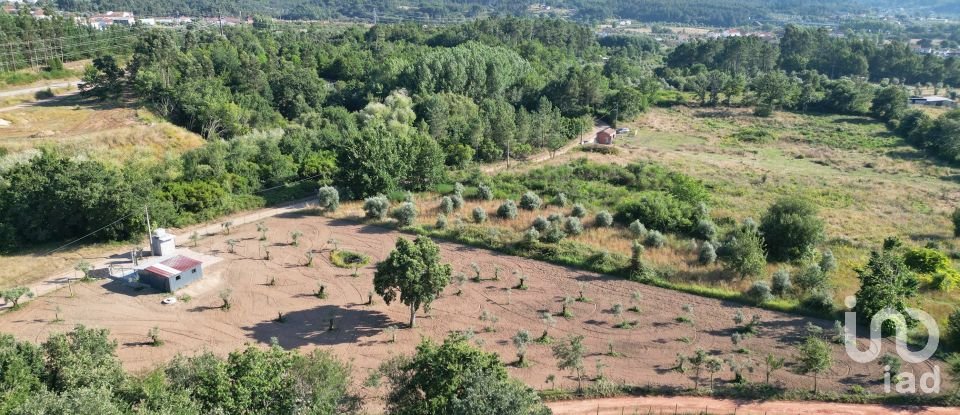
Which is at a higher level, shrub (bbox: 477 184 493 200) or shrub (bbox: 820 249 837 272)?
shrub (bbox: 477 184 493 200)

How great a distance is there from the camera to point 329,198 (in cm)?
4428

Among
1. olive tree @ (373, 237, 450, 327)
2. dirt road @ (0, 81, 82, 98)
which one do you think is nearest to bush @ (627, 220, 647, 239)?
olive tree @ (373, 237, 450, 327)

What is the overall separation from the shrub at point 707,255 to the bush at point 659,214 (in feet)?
17.1

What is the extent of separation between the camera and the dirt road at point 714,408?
23859 mm

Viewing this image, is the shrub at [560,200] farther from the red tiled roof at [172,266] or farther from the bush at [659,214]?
the red tiled roof at [172,266]

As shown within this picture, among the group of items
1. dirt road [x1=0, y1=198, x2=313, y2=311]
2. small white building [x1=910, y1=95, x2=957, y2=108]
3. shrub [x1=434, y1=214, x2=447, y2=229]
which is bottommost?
small white building [x1=910, y1=95, x2=957, y2=108]

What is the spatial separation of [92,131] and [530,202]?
43224mm

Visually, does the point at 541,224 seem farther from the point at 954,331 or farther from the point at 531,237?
the point at 954,331

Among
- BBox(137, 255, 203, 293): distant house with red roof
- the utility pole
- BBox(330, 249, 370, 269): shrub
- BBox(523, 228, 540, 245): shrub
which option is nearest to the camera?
BBox(137, 255, 203, 293): distant house with red roof

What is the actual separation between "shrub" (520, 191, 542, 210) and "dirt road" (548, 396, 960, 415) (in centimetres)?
2217

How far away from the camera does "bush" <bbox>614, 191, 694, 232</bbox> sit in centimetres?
4175

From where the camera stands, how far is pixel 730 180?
2281 inches

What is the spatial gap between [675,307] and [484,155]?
32.8 m

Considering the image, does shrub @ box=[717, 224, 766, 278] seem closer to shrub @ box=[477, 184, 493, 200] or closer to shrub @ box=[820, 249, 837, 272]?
shrub @ box=[820, 249, 837, 272]
